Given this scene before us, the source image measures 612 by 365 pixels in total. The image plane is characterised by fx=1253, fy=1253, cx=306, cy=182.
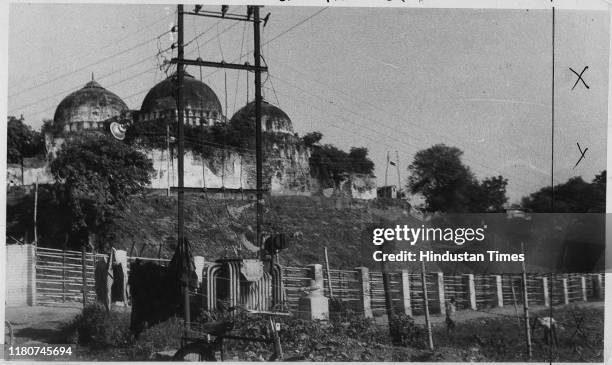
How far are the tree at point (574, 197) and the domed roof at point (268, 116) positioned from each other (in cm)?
218

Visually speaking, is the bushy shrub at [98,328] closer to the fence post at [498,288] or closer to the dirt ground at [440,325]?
the dirt ground at [440,325]

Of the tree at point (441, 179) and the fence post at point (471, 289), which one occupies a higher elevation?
the tree at point (441, 179)

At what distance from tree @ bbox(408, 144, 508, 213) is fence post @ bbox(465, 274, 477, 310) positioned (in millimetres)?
572

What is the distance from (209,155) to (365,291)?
193cm

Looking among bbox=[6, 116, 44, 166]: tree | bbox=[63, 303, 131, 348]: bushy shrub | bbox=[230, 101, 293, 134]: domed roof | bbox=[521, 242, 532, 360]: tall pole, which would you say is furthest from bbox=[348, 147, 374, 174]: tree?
bbox=[6, 116, 44, 166]: tree

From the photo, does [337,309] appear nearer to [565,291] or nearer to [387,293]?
[387,293]

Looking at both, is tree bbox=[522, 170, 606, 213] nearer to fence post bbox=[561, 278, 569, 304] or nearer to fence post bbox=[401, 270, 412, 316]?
fence post bbox=[561, 278, 569, 304]

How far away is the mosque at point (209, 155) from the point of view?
35.8 feet

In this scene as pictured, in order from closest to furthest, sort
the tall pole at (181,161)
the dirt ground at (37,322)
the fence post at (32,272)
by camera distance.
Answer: the dirt ground at (37,322)
the fence post at (32,272)
the tall pole at (181,161)

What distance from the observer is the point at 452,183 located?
35.9ft

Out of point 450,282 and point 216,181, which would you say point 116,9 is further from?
point 450,282

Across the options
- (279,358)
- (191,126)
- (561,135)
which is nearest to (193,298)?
(279,358)

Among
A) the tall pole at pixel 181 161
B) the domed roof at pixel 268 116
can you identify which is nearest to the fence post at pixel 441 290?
the domed roof at pixel 268 116

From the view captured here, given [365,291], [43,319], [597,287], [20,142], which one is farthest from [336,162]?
[43,319]
